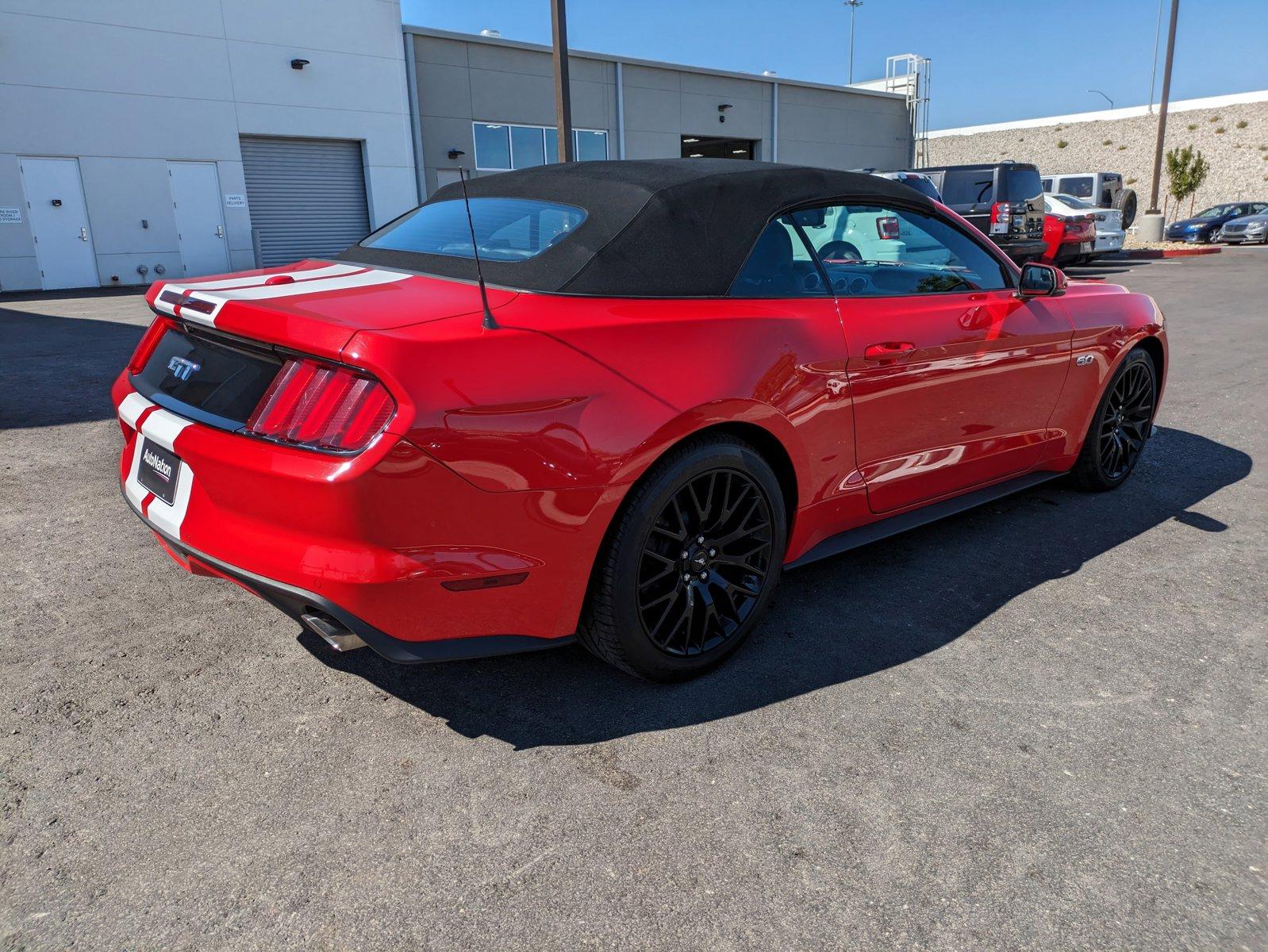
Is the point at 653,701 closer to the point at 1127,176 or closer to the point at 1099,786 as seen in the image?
the point at 1099,786

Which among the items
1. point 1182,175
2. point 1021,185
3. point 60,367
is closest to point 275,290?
point 60,367

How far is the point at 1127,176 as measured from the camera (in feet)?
160

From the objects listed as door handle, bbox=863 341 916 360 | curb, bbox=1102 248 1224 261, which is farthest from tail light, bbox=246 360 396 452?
curb, bbox=1102 248 1224 261

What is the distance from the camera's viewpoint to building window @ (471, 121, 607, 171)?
24781mm

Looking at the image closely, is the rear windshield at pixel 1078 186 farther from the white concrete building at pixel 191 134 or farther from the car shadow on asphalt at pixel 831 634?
the car shadow on asphalt at pixel 831 634

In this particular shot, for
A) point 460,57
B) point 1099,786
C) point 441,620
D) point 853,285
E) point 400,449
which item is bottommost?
point 1099,786

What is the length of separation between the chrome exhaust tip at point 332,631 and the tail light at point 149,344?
1.10 m

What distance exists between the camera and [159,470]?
8.52 feet

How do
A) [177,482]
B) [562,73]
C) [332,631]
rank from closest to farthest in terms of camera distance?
1. [332,631]
2. [177,482]
3. [562,73]

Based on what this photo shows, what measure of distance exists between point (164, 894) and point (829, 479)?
87.2 inches

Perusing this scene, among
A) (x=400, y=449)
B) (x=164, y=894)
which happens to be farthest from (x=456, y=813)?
(x=400, y=449)

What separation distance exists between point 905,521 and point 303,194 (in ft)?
72.6

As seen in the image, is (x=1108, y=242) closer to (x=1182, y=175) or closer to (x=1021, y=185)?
(x=1021, y=185)

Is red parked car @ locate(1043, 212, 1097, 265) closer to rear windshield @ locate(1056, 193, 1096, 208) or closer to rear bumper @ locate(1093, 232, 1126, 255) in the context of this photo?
rear bumper @ locate(1093, 232, 1126, 255)
